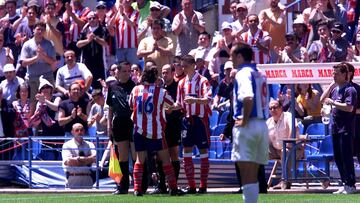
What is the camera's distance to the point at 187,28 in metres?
24.6

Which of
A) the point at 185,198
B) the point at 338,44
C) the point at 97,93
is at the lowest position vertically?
the point at 185,198

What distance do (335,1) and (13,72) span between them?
6.73 m

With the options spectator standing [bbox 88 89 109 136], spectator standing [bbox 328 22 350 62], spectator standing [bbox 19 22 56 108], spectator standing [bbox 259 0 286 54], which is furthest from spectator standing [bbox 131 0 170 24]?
spectator standing [bbox 328 22 350 62]

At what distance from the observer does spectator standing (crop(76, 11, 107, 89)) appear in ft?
82.3

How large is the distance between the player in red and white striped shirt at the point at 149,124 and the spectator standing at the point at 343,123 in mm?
2650

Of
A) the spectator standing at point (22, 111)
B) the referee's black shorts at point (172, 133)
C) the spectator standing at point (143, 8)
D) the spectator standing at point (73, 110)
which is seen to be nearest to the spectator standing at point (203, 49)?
the spectator standing at point (143, 8)

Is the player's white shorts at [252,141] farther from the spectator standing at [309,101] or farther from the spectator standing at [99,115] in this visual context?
the spectator standing at [99,115]

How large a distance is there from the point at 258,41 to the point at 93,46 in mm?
4041

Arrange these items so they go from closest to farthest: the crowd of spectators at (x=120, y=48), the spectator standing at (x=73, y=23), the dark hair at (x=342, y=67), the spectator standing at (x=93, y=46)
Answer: the dark hair at (x=342, y=67), the crowd of spectators at (x=120, y=48), the spectator standing at (x=93, y=46), the spectator standing at (x=73, y=23)

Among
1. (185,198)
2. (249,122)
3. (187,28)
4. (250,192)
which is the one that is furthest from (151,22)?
(250,192)

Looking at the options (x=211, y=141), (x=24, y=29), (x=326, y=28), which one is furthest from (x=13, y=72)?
(x=326, y=28)

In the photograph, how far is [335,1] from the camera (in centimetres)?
2402

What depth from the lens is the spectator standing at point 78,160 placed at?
21.1 metres

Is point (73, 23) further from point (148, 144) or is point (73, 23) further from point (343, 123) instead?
point (343, 123)
